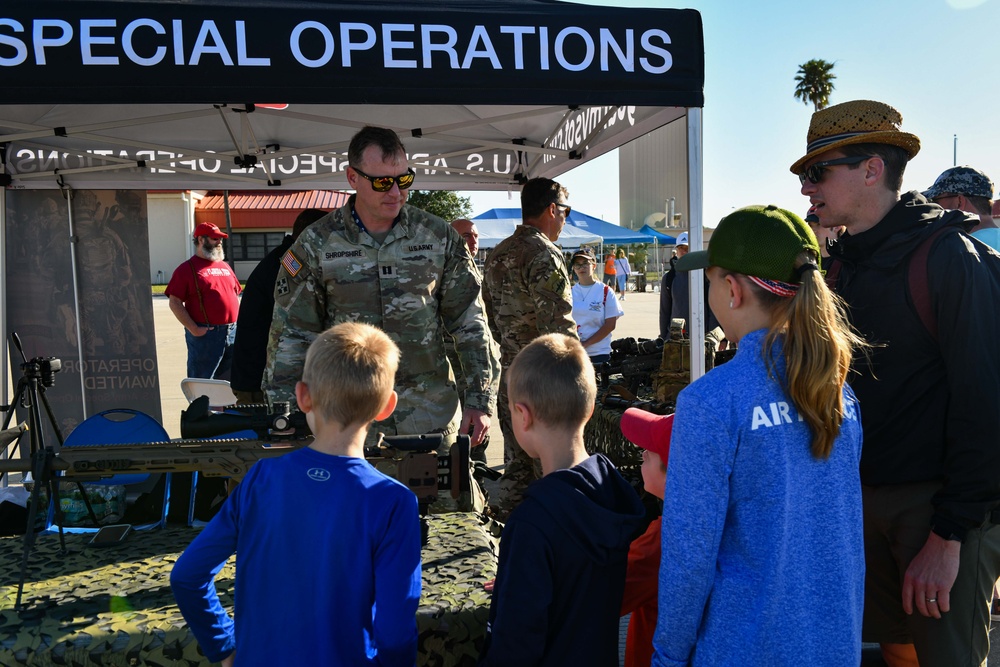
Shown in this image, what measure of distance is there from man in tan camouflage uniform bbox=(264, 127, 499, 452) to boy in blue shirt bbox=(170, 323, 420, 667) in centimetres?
120

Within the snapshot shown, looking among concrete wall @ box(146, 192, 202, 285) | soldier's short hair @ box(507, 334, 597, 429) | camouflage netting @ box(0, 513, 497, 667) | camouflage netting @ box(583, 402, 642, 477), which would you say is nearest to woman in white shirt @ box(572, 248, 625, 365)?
camouflage netting @ box(583, 402, 642, 477)

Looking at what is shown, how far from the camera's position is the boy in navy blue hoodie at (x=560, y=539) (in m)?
1.58

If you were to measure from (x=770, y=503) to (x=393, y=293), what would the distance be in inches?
73.1

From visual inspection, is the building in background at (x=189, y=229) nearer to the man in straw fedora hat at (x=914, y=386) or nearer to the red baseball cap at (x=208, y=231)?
the red baseball cap at (x=208, y=231)

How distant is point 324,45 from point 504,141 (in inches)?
122

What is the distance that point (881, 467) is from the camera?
2.06 metres

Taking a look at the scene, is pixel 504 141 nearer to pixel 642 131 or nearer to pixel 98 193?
pixel 642 131

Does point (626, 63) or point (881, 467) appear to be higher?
point (626, 63)

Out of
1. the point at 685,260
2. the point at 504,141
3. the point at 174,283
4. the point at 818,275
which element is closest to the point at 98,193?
the point at 174,283

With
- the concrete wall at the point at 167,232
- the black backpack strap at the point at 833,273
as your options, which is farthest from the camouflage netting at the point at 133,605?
the concrete wall at the point at 167,232

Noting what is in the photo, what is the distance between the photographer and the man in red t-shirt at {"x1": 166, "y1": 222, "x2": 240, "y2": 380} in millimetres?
6418

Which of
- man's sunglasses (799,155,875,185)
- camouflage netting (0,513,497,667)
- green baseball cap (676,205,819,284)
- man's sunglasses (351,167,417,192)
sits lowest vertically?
camouflage netting (0,513,497,667)

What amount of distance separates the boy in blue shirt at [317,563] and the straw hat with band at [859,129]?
5.06ft

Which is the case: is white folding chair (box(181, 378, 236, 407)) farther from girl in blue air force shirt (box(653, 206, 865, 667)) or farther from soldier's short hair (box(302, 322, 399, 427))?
girl in blue air force shirt (box(653, 206, 865, 667))
